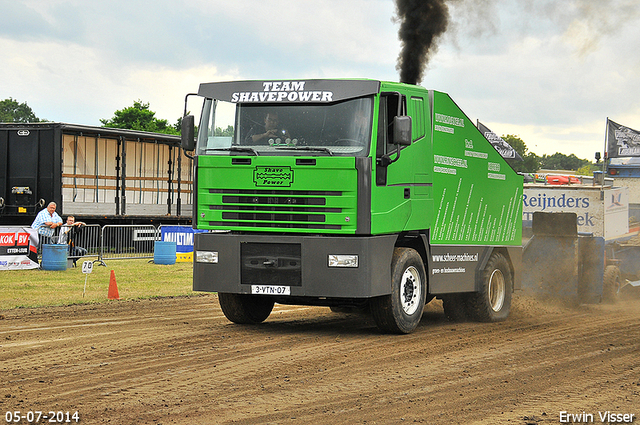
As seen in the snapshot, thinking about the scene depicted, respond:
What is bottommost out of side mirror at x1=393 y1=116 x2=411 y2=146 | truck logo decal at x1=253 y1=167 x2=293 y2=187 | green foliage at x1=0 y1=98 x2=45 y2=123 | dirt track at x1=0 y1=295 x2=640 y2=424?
dirt track at x1=0 y1=295 x2=640 y2=424

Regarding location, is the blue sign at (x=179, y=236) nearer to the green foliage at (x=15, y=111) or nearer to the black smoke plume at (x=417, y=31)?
the black smoke plume at (x=417, y=31)

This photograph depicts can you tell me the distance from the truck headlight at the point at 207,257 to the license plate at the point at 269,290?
69cm

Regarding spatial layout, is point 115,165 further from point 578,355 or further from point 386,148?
point 578,355

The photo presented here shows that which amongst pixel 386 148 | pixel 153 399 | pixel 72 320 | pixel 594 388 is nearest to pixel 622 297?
pixel 386 148

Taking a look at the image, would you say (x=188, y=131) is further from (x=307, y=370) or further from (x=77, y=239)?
(x=77, y=239)

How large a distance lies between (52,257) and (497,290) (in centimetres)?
1154

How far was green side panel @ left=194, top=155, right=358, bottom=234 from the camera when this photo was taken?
9844 millimetres

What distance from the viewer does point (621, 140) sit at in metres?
23.6

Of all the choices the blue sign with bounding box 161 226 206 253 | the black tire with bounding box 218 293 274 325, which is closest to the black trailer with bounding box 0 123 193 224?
the blue sign with bounding box 161 226 206 253

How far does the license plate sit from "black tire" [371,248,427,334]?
123cm

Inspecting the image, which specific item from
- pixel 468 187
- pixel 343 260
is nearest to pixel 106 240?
pixel 468 187

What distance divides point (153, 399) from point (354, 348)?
11.3ft

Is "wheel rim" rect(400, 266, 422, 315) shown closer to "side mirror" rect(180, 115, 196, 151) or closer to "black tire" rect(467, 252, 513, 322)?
"black tire" rect(467, 252, 513, 322)

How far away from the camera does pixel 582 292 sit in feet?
51.1
